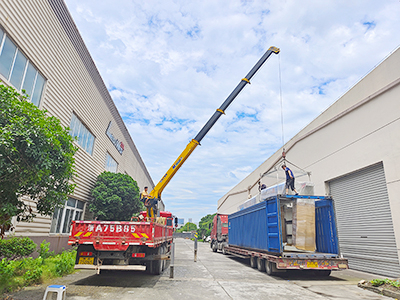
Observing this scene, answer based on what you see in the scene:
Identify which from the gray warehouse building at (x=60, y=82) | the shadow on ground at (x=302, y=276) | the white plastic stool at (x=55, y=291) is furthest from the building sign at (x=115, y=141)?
the white plastic stool at (x=55, y=291)

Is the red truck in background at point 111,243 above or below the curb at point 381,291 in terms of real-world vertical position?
above

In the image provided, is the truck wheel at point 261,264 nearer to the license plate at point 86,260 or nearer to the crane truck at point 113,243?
the crane truck at point 113,243

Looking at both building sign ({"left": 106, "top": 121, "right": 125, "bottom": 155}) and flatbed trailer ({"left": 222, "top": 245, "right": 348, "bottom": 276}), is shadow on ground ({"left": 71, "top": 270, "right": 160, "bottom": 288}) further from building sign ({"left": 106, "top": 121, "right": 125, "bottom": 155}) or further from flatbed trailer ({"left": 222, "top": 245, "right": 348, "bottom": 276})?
building sign ({"left": 106, "top": 121, "right": 125, "bottom": 155})

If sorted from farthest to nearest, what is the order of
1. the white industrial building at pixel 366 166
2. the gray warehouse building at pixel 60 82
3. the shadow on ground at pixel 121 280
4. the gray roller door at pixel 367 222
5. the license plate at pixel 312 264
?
the gray roller door at pixel 367 222
the white industrial building at pixel 366 166
the license plate at pixel 312 264
the gray warehouse building at pixel 60 82
the shadow on ground at pixel 121 280

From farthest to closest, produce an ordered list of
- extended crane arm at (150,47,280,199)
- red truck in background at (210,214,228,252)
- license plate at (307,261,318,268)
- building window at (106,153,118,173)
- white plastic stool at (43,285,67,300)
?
red truck in background at (210,214,228,252)
building window at (106,153,118,173)
extended crane arm at (150,47,280,199)
license plate at (307,261,318,268)
white plastic stool at (43,285,67,300)

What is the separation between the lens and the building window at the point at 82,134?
46.2 ft

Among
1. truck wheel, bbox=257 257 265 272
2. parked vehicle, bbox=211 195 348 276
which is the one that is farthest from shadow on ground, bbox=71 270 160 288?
truck wheel, bbox=257 257 265 272

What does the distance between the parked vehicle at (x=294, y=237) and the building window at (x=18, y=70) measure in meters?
9.26

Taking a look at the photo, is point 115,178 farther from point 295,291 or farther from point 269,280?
point 295,291

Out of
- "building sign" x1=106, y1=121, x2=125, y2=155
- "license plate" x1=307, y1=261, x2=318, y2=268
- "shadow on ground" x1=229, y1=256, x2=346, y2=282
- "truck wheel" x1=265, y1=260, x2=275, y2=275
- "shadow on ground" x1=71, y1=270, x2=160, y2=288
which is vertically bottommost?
"shadow on ground" x1=71, y1=270, x2=160, y2=288

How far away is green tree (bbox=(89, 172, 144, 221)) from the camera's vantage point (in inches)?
633

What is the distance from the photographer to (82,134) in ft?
50.4

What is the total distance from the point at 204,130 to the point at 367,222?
839 cm

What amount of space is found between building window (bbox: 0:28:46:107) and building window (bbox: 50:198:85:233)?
552 centimetres
